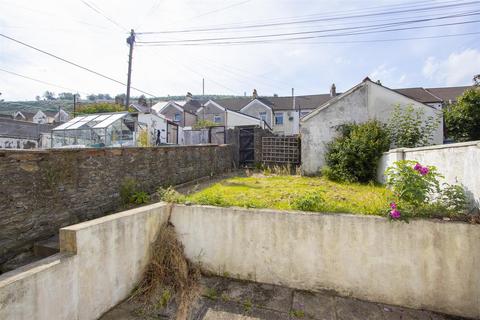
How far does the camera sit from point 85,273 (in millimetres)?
3008

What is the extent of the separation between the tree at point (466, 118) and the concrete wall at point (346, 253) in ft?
39.6

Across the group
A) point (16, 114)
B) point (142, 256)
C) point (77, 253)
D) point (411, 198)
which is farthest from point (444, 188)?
point (16, 114)

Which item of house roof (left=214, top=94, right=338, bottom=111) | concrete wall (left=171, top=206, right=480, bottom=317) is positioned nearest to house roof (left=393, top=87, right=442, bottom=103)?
house roof (left=214, top=94, right=338, bottom=111)

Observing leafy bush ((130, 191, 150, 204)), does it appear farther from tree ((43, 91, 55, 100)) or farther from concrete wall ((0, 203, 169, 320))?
tree ((43, 91, 55, 100))

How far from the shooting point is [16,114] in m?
40.6

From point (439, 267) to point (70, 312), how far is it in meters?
5.16

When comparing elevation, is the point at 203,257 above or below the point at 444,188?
below

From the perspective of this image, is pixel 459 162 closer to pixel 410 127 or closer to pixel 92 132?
pixel 410 127

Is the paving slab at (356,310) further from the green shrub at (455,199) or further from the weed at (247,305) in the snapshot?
the green shrub at (455,199)

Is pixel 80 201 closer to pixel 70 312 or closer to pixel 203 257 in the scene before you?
pixel 70 312

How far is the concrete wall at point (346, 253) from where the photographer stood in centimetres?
333

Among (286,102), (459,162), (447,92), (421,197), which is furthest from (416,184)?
(447,92)

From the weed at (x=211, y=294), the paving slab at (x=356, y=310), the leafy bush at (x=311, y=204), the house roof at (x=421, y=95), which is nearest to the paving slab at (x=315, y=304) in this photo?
the paving slab at (x=356, y=310)

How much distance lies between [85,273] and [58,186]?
192 cm
